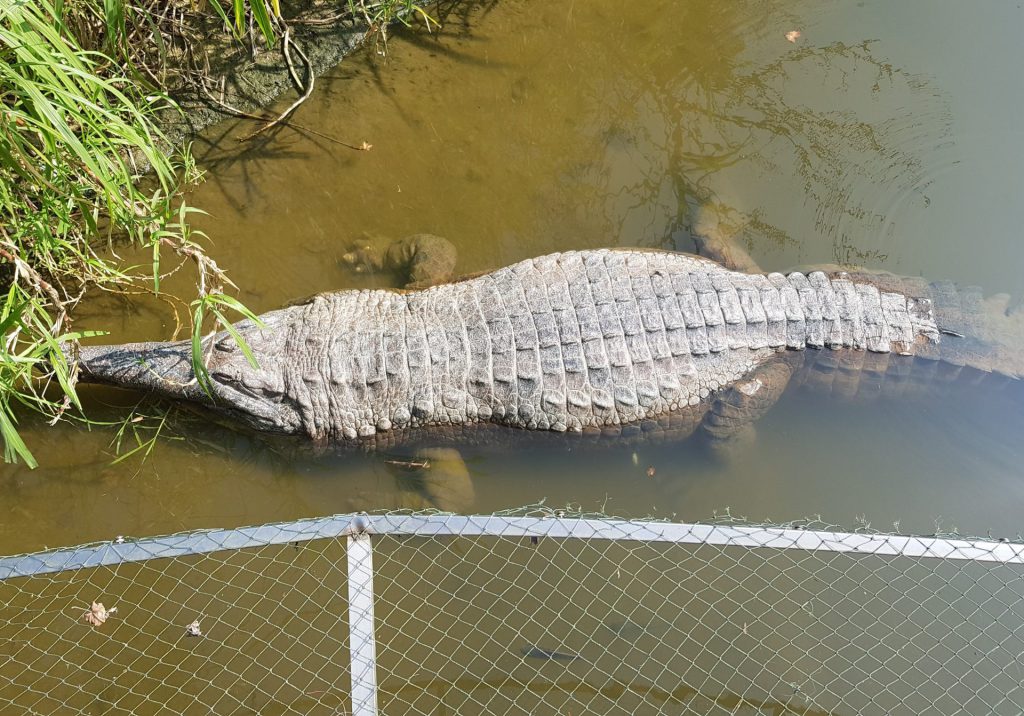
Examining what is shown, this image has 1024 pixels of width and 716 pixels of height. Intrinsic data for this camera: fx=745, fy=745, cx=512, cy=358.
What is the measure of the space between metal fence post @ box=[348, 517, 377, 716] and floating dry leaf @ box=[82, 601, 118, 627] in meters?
1.80

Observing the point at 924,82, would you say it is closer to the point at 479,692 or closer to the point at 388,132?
the point at 388,132

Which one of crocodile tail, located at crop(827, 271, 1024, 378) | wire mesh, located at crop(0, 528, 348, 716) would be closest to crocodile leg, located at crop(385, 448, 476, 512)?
wire mesh, located at crop(0, 528, 348, 716)

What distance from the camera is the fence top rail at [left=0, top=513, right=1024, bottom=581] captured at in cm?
255

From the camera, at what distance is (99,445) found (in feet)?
14.1

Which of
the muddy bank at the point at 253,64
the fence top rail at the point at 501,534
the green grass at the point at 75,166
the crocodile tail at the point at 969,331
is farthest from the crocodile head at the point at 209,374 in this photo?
the crocodile tail at the point at 969,331

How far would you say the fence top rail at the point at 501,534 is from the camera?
2555 millimetres

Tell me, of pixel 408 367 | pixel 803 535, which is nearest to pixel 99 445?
pixel 408 367

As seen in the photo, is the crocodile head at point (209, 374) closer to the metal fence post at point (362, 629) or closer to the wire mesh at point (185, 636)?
the wire mesh at point (185, 636)

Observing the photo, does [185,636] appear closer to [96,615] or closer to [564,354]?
[96,615]

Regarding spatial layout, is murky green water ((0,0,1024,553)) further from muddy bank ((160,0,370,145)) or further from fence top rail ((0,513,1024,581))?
fence top rail ((0,513,1024,581))

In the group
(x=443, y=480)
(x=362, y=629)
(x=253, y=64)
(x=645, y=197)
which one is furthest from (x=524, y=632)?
(x=253, y=64)

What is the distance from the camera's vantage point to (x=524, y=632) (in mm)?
3861

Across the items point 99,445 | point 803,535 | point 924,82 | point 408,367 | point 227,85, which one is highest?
point 924,82

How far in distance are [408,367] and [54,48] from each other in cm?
220
